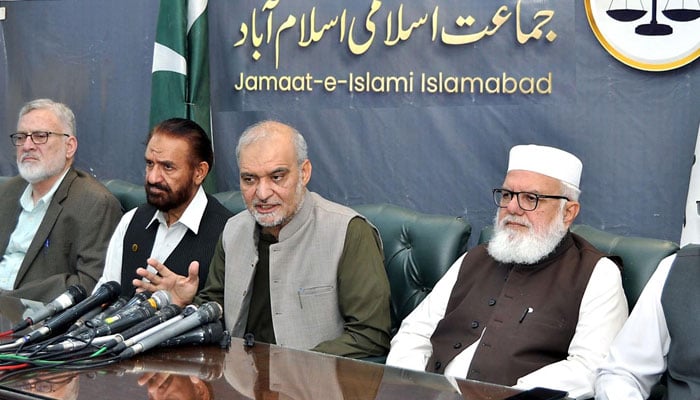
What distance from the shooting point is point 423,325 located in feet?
11.4

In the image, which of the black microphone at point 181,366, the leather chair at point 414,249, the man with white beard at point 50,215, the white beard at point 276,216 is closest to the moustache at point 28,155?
the man with white beard at point 50,215

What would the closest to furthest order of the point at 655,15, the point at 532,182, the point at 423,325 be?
the point at 532,182 → the point at 423,325 → the point at 655,15

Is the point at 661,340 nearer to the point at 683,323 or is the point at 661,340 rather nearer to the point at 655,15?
the point at 683,323

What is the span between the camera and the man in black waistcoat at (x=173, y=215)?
411 centimetres

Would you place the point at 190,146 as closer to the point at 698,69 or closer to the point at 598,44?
the point at 598,44

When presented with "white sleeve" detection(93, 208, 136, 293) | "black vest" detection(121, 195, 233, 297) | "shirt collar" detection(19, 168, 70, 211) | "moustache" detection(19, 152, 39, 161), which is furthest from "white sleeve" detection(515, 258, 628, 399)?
"moustache" detection(19, 152, 39, 161)

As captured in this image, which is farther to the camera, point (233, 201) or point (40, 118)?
point (40, 118)

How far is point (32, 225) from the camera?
15.7 ft

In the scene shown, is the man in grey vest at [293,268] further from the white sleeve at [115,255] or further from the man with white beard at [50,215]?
the man with white beard at [50,215]

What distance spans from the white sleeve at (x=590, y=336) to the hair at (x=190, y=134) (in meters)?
1.85

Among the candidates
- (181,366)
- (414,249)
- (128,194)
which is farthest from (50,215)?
(181,366)

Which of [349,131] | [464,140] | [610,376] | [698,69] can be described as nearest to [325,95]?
[349,131]

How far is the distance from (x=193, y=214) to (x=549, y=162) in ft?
5.16

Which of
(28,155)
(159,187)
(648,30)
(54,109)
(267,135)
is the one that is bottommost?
(159,187)
